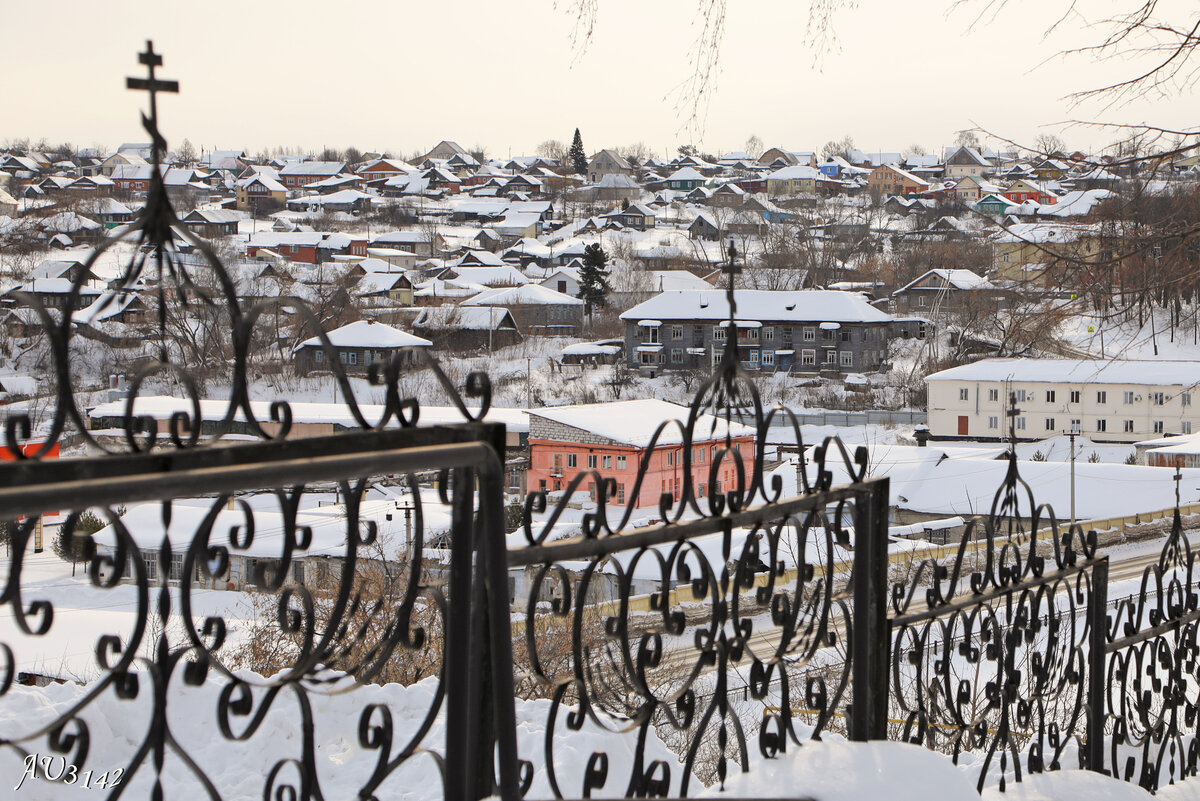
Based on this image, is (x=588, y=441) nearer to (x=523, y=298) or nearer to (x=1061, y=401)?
(x=1061, y=401)

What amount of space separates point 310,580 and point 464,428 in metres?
12.0

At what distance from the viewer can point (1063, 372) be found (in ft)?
88.3

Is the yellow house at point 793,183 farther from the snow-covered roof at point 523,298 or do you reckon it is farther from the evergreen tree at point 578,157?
the snow-covered roof at point 523,298

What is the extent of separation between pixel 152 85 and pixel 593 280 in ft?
129

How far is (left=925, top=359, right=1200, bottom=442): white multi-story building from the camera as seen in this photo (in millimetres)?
26297

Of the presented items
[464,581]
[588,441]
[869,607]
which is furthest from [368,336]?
[464,581]

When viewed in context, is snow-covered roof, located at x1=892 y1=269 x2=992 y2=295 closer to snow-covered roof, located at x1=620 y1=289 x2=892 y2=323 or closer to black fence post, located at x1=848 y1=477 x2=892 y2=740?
snow-covered roof, located at x1=620 y1=289 x2=892 y2=323

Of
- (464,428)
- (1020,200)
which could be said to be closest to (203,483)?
(464,428)

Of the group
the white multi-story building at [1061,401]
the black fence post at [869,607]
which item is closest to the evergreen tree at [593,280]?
the white multi-story building at [1061,401]

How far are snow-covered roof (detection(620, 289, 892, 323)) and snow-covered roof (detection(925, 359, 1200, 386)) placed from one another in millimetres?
5673

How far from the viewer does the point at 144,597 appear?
1.14 meters

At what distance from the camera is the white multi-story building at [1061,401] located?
1035 inches

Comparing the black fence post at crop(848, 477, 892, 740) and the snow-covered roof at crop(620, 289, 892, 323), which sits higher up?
the snow-covered roof at crop(620, 289, 892, 323)

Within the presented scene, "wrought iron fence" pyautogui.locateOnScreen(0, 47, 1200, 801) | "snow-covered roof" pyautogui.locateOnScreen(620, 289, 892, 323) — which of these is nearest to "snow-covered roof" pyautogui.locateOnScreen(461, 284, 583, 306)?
"snow-covered roof" pyautogui.locateOnScreen(620, 289, 892, 323)
